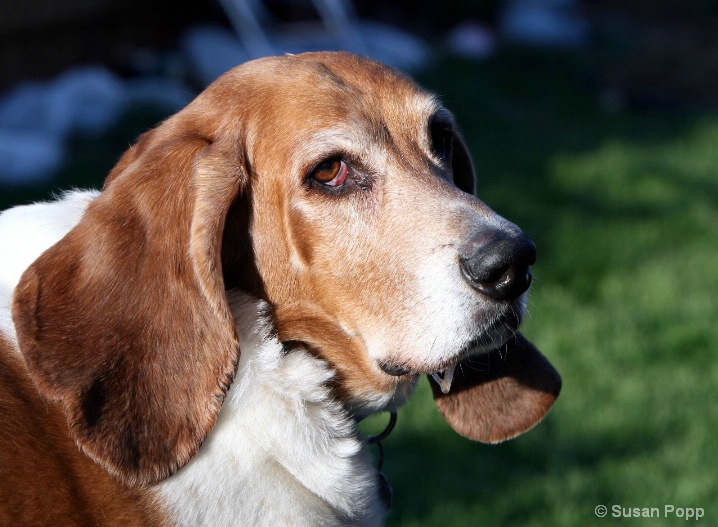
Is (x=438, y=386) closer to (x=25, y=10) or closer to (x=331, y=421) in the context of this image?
(x=331, y=421)

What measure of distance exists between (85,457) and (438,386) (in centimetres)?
128

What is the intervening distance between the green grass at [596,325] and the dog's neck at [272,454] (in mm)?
1622

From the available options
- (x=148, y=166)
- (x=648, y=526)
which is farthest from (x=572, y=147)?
(x=148, y=166)

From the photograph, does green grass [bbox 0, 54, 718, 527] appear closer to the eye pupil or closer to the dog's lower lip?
the dog's lower lip

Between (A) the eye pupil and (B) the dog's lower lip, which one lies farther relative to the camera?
(A) the eye pupil

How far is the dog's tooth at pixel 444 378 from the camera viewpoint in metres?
3.10

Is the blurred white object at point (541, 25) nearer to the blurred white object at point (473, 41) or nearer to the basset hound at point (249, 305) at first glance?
the blurred white object at point (473, 41)

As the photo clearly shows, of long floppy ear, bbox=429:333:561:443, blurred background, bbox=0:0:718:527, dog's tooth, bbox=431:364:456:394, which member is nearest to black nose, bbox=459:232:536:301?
dog's tooth, bbox=431:364:456:394

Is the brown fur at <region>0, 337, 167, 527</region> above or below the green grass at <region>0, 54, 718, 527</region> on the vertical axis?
above

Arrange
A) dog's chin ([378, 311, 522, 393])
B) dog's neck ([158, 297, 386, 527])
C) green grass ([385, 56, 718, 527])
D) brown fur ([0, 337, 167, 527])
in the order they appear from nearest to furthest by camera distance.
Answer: brown fur ([0, 337, 167, 527]), dog's neck ([158, 297, 386, 527]), dog's chin ([378, 311, 522, 393]), green grass ([385, 56, 718, 527])

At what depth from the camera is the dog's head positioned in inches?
103

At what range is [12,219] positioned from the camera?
294 cm

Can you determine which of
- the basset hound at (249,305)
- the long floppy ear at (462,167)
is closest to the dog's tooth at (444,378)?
the basset hound at (249,305)

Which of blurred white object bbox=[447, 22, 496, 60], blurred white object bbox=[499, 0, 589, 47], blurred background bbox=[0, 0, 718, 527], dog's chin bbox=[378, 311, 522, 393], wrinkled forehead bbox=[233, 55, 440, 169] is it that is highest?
wrinkled forehead bbox=[233, 55, 440, 169]
